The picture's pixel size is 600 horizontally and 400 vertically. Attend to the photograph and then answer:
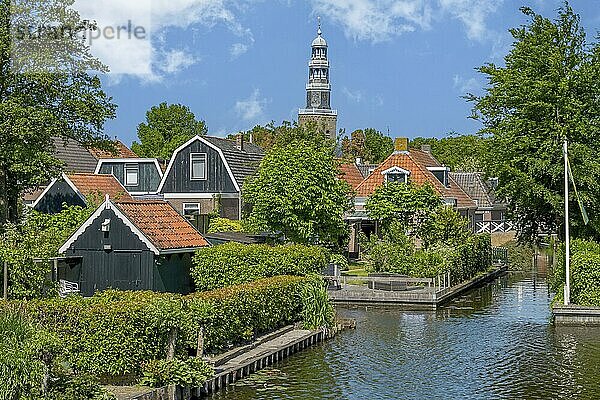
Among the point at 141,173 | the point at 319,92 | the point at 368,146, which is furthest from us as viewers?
the point at 368,146

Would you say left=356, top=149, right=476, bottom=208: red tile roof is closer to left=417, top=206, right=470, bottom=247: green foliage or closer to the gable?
the gable

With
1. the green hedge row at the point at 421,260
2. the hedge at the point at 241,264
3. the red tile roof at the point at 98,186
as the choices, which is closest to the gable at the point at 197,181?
the red tile roof at the point at 98,186

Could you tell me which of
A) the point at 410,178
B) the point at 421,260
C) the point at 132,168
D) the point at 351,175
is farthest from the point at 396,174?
the point at 132,168

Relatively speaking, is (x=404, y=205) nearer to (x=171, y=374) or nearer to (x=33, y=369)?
(x=171, y=374)

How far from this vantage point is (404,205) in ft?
135

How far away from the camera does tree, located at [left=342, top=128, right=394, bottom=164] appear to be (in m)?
99.5

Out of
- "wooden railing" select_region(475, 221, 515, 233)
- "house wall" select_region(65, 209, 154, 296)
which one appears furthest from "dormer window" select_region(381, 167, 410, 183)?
"house wall" select_region(65, 209, 154, 296)

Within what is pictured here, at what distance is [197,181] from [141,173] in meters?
5.72

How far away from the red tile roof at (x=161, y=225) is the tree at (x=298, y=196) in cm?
810

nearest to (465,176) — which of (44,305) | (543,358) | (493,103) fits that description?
(493,103)

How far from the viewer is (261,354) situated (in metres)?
21.6

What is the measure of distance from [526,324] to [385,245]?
29.7 ft

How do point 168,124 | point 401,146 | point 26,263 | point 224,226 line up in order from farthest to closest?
1. point 168,124
2. point 401,146
3. point 224,226
4. point 26,263

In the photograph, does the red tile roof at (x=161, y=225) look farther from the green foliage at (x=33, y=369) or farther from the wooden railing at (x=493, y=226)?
the wooden railing at (x=493, y=226)
